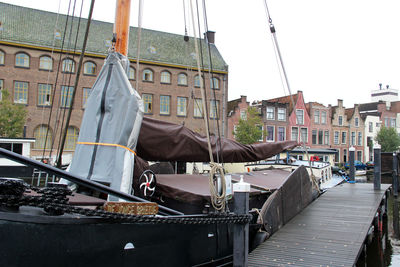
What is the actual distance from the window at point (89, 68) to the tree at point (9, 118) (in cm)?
654

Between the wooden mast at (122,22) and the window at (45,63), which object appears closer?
the wooden mast at (122,22)

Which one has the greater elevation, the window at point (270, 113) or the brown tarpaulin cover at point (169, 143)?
the window at point (270, 113)

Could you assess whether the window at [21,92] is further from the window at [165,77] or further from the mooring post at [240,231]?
the mooring post at [240,231]

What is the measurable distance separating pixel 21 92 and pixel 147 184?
88.1 ft

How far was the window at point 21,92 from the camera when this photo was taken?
91.6ft

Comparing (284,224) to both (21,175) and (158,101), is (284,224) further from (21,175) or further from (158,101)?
(158,101)

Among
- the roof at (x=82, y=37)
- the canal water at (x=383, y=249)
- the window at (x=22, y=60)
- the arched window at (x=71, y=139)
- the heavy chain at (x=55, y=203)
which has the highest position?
the roof at (x=82, y=37)

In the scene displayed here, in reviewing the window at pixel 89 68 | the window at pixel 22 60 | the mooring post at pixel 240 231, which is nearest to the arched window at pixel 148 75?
the window at pixel 89 68

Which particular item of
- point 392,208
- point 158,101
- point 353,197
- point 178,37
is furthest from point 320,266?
point 178,37

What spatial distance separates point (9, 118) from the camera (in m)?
24.8

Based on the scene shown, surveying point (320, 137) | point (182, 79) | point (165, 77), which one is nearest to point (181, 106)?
point (182, 79)

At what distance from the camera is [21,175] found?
1606 centimetres

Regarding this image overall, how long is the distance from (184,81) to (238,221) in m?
29.9

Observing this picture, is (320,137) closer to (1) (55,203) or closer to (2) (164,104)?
(2) (164,104)
